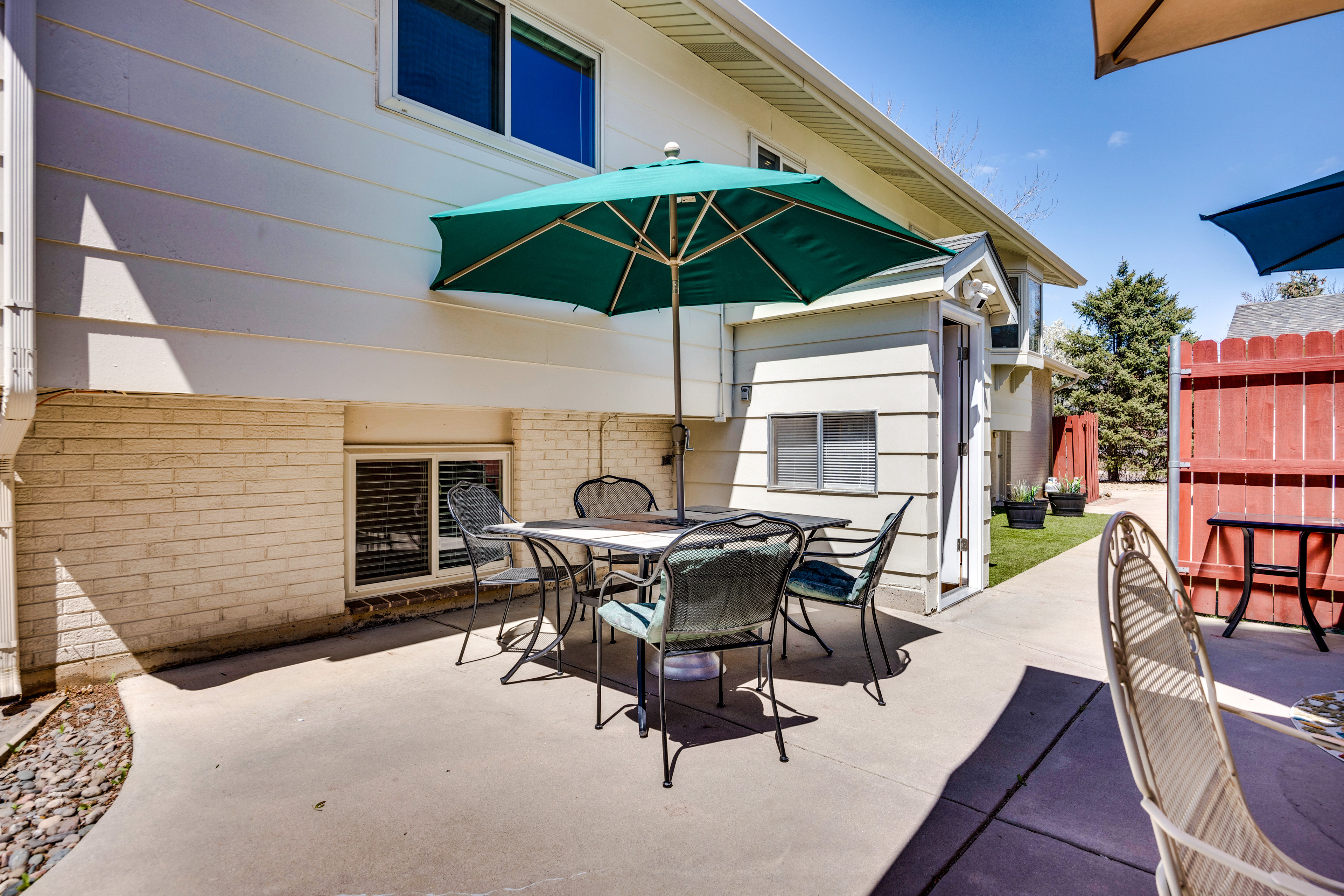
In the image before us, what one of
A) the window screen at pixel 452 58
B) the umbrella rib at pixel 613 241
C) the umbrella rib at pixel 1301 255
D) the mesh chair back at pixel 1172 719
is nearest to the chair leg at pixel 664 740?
the mesh chair back at pixel 1172 719

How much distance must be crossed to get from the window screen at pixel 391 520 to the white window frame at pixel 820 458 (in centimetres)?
287

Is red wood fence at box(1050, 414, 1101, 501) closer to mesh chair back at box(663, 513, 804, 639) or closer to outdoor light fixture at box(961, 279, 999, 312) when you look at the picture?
outdoor light fixture at box(961, 279, 999, 312)

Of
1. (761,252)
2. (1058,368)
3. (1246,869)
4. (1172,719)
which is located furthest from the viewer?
(1058,368)

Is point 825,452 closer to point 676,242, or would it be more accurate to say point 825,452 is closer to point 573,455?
point 573,455

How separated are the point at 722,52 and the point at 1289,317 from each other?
11.6 metres

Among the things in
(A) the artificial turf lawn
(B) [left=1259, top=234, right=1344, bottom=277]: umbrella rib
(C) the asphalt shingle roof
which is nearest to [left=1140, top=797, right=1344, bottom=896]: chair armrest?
(B) [left=1259, top=234, right=1344, bottom=277]: umbrella rib

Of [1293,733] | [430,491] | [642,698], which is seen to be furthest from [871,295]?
[1293,733]

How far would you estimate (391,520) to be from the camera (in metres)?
4.79

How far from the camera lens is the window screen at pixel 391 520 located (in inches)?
183

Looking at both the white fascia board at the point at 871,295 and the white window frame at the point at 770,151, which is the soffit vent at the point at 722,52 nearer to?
the white window frame at the point at 770,151

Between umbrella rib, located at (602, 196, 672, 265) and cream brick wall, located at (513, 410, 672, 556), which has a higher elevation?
umbrella rib, located at (602, 196, 672, 265)

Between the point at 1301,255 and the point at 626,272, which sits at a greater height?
the point at 626,272

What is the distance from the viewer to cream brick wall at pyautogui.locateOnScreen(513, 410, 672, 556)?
5.39 m

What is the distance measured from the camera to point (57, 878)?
194cm
